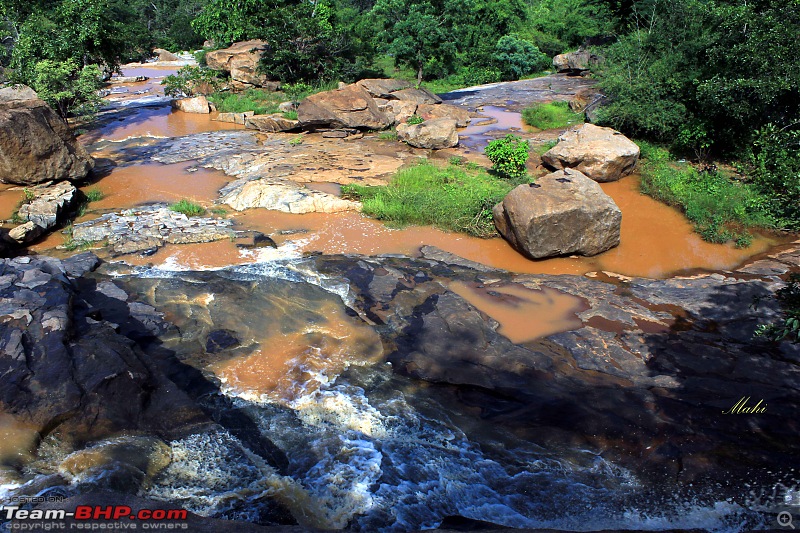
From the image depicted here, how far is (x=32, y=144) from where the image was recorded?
1150 centimetres

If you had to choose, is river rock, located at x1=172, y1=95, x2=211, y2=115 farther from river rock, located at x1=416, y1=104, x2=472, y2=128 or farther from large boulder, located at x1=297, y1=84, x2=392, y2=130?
river rock, located at x1=416, y1=104, x2=472, y2=128

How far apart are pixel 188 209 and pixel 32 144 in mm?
3773

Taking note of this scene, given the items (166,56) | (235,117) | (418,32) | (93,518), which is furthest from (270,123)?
(166,56)

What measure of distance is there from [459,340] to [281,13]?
59.0ft

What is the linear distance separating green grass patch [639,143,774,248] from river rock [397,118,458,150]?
5.42 meters

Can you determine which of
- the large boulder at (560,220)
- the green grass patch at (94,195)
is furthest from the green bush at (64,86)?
the large boulder at (560,220)

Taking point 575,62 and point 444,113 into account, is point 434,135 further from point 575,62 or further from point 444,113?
point 575,62

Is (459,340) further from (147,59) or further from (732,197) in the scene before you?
(147,59)

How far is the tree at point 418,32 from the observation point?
24.0 m

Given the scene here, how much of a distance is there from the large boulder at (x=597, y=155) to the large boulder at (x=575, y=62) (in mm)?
17433

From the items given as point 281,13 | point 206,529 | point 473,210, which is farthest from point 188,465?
point 281,13

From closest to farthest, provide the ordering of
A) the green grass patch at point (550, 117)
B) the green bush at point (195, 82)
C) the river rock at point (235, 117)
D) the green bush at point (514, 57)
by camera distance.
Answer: the green grass patch at point (550, 117) → the river rock at point (235, 117) → the green bush at point (195, 82) → the green bush at point (514, 57)

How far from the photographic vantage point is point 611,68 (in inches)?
659

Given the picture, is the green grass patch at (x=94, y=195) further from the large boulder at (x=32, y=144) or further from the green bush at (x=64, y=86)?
the green bush at (x=64, y=86)
